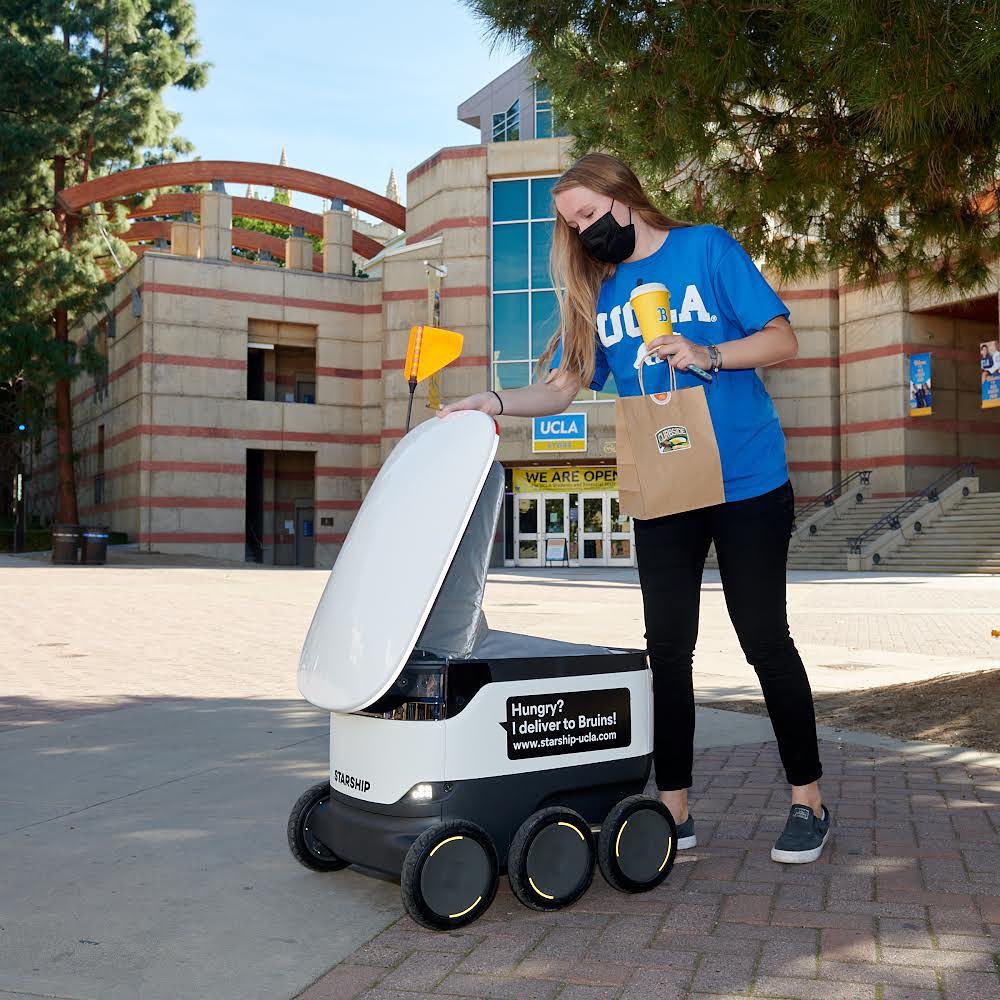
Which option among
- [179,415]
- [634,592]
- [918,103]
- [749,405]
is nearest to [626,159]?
[918,103]

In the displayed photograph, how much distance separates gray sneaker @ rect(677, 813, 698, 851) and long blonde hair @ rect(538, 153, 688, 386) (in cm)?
145

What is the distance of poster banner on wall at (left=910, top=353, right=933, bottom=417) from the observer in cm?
3117

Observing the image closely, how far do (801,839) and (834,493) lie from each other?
3113 cm

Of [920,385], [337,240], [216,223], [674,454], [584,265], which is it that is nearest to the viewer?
[674,454]

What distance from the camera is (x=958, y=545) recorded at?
26891 millimetres

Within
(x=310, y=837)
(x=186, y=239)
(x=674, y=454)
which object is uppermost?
(x=186, y=239)

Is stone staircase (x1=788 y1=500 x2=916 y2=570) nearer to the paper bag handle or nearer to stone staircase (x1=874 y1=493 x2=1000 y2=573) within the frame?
stone staircase (x1=874 y1=493 x2=1000 y2=573)

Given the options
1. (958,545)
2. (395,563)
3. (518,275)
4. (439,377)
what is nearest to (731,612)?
(395,563)

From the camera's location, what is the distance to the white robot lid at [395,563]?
2.63 meters

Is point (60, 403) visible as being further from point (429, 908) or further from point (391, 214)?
point (429, 908)

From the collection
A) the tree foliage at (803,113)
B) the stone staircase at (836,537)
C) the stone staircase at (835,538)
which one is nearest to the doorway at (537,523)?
the stone staircase at (835,538)

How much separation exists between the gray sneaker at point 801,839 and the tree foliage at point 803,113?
240 cm

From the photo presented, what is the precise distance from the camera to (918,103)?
3.68 metres

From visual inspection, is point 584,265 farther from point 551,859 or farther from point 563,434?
point 563,434
